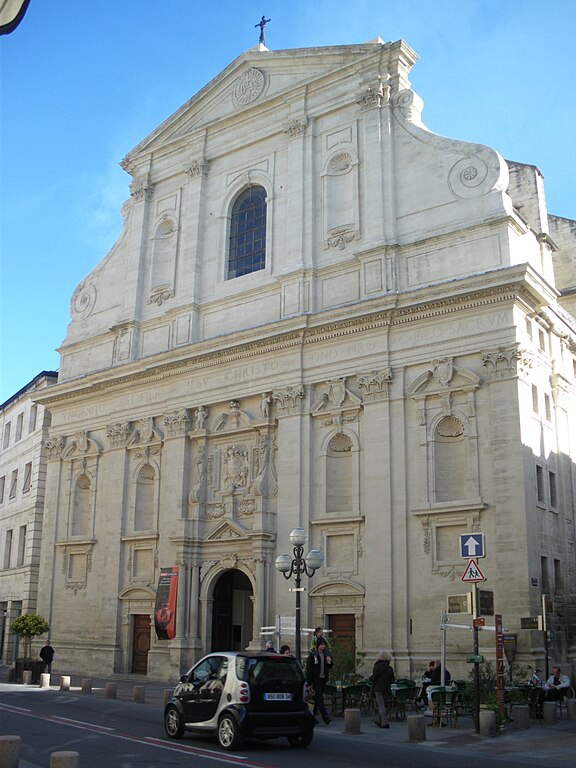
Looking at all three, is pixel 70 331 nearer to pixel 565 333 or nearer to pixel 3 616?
pixel 3 616

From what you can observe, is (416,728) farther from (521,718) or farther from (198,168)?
(198,168)

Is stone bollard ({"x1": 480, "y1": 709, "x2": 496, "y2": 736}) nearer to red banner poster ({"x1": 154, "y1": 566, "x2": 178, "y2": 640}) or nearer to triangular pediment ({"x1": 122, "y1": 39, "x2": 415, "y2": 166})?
red banner poster ({"x1": 154, "y1": 566, "x2": 178, "y2": 640})

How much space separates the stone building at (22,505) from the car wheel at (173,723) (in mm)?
24754

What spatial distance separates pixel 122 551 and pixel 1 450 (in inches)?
710

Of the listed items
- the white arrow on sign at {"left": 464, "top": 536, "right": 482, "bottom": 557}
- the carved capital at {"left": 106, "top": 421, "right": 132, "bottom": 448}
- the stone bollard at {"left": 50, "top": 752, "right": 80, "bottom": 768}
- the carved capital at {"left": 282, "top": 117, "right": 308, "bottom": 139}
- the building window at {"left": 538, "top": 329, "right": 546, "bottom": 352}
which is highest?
the carved capital at {"left": 282, "top": 117, "right": 308, "bottom": 139}

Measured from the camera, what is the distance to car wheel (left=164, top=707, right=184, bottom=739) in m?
15.0

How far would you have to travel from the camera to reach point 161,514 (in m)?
31.9

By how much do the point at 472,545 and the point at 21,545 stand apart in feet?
97.8

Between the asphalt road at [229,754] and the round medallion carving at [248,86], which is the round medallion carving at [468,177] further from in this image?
the asphalt road at [229,754]

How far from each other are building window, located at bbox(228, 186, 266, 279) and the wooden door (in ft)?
45.9

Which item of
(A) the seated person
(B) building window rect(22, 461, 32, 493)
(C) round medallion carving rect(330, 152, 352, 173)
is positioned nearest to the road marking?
(A) the seated person

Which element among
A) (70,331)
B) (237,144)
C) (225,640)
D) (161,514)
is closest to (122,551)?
(161,514)

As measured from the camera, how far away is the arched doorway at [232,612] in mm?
30812

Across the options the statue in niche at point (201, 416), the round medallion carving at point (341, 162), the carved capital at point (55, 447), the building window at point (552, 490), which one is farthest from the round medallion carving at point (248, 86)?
the building window at point (552, 490)
